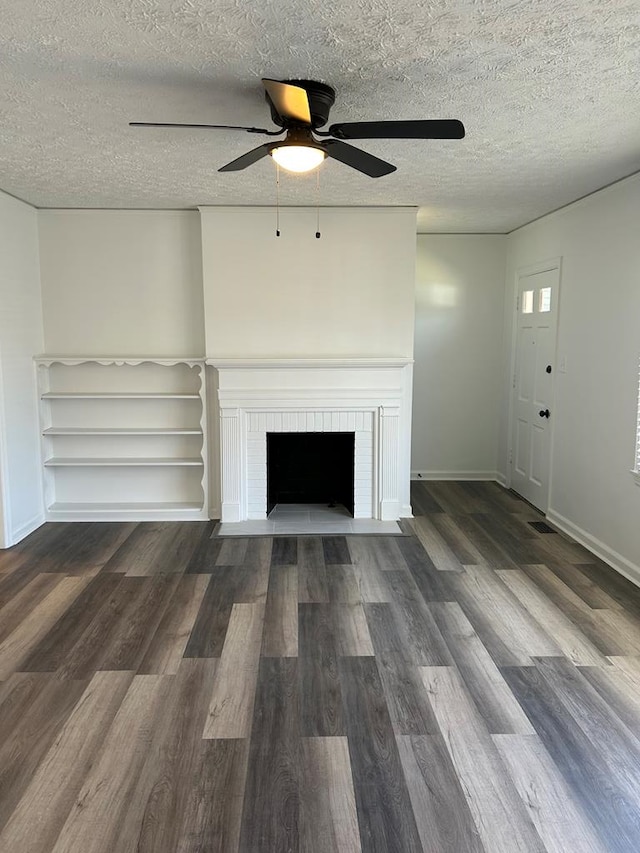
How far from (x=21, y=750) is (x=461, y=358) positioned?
16.7 feet

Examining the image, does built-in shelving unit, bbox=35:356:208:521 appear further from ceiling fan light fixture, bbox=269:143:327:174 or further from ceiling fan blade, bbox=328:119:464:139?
ceiling fan blade, bbox=328:119:464:139

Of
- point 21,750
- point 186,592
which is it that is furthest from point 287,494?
point 21,750

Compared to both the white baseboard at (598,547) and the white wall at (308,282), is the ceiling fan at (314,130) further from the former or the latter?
the white baseboard at (598,547)

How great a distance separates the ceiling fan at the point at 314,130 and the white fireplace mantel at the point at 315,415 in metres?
2.30

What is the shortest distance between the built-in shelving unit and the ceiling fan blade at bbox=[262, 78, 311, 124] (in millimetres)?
3013

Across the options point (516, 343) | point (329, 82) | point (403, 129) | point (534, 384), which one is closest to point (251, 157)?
point (329, 82)

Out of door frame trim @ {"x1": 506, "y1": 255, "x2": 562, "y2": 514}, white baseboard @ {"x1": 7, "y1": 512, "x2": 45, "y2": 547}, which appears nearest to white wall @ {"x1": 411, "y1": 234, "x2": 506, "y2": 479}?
door frame trim @ {"x1": 506, "y1": 255, "x2": 562, "y2": 514}

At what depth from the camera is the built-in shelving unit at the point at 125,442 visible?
4.95 metres

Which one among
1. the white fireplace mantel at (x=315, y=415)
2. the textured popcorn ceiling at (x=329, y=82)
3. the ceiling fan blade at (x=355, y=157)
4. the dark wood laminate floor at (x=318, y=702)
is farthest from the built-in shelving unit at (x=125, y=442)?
the ceiling fan blade at (x=355, y=157)

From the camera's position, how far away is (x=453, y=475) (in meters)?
6.32

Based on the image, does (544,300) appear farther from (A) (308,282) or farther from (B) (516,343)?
(A) (308,282)

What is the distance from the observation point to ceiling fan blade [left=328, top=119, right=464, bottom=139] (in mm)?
2105

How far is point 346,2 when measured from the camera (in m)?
1.75

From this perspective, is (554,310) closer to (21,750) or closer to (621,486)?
(621,486)
